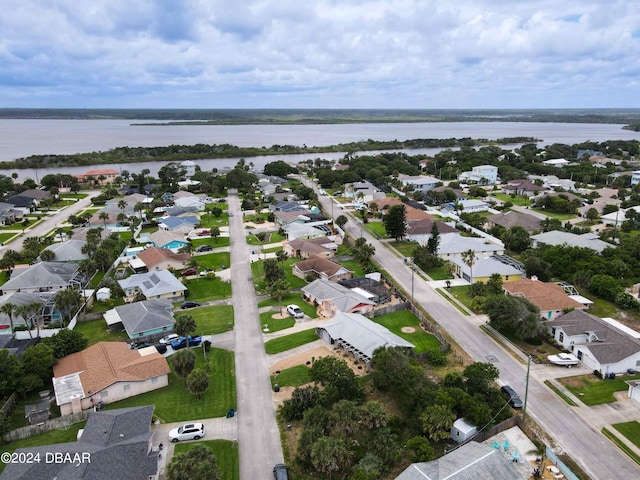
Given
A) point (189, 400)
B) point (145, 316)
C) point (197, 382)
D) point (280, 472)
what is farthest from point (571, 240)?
point (145, 316)

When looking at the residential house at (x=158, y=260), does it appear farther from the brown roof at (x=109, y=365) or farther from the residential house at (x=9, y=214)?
the residential house at (x=9, y=214)

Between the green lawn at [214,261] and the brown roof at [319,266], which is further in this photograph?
the green lawn at [214,261]

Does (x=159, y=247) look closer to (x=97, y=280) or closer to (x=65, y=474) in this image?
(x=97, y=280)

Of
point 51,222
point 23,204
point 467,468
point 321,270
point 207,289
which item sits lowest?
point 51,222

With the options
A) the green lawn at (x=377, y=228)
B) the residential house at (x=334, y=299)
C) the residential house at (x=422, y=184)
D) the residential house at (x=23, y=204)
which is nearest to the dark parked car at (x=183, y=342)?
the residential house at (x=334, y=299)

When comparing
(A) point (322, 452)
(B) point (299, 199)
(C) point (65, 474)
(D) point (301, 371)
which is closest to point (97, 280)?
(D) point (301, 371)

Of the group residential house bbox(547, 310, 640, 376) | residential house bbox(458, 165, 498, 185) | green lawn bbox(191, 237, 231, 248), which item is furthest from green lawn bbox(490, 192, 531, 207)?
green lawn bbox(191, 237, 231, 248)

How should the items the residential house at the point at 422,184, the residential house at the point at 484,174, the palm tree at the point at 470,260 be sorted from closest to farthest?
the palm tree at the point at 470,260
the residential house at the point at 422,184
the residential house at the point at 484,174

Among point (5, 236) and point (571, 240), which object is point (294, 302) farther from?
point (5, 236)
